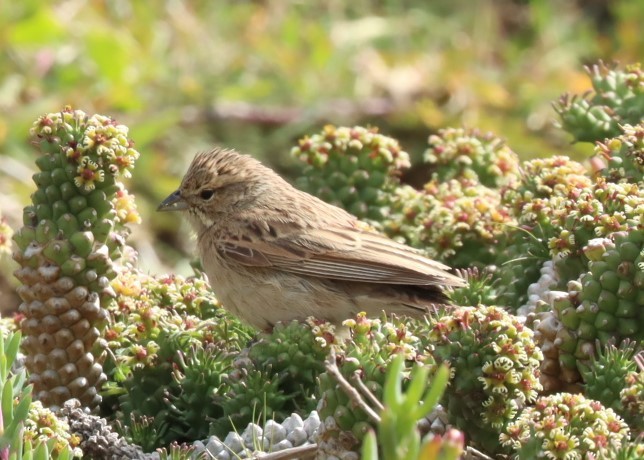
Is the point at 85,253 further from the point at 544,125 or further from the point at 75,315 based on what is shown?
the point at 544,125

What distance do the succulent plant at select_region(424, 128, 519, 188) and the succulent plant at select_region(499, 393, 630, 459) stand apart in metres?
2.20

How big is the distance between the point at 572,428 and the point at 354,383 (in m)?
0.56

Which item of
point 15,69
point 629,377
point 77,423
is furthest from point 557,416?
point 15,69

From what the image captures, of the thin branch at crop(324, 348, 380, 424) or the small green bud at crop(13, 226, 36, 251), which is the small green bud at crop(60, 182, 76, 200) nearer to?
the small green bud at crop(13, 226, 36, 251)

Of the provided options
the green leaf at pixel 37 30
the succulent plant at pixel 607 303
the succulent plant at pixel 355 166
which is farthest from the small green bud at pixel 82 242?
the green leaf at pixel 37 30

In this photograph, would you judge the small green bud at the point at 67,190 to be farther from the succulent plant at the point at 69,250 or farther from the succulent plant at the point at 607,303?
the succulent plant at the point at 607,303

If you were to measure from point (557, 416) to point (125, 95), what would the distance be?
22.2ft

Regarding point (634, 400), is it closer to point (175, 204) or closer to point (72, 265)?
point (72, 265)

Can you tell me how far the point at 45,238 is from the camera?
3.86m

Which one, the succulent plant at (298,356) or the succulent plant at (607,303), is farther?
the succulent plant at (298,356)

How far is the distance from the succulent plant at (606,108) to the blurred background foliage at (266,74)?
151 inches

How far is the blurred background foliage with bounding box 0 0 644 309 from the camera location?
914 cm

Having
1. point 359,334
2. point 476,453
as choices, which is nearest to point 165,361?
point 359,334

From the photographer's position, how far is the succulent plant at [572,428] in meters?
2.88
